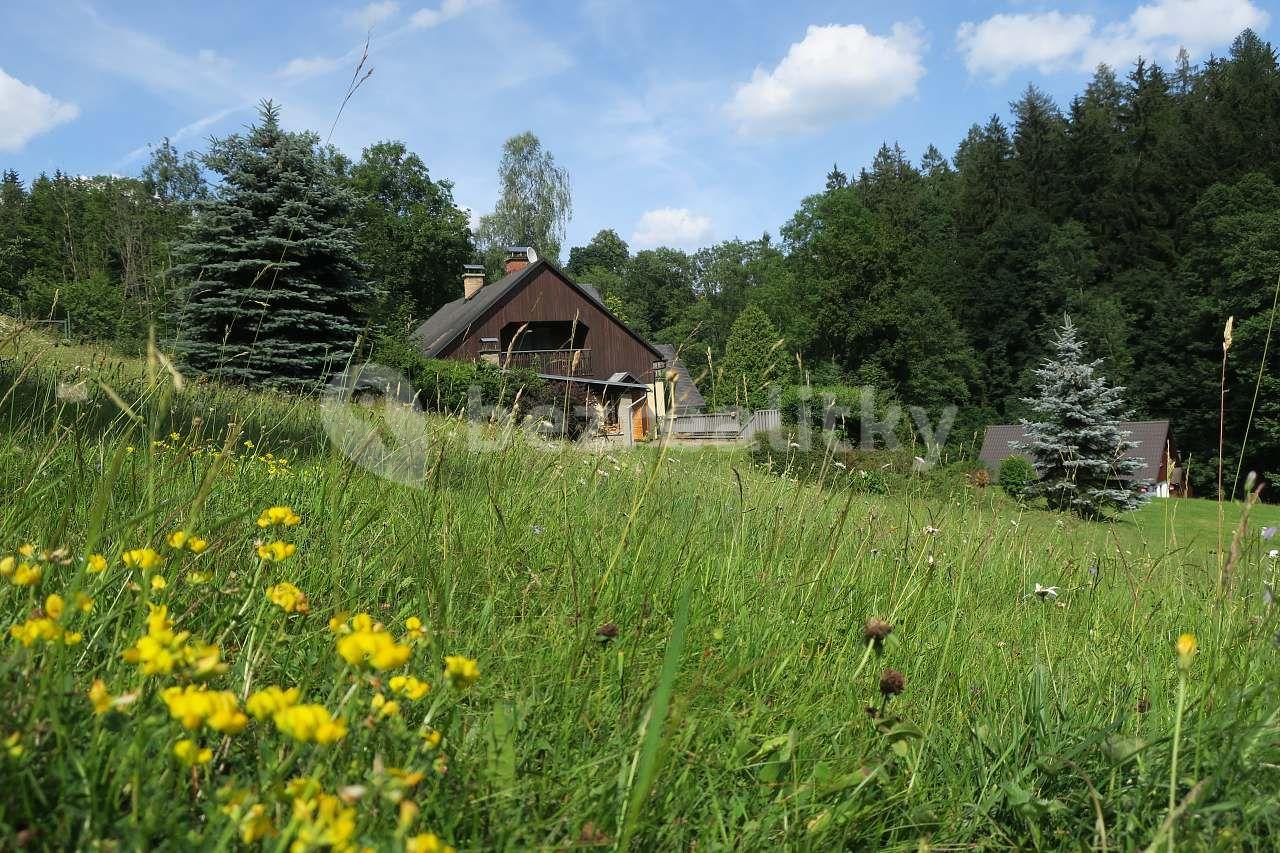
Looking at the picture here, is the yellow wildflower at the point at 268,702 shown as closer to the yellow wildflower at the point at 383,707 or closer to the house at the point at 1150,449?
the yellow wildflower at the point at 383,707

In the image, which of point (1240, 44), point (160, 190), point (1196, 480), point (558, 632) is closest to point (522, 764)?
point (558, 632)

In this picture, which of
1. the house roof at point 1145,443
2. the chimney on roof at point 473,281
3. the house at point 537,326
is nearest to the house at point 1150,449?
the house roof at point 1145,443

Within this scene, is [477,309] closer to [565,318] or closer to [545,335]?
[545,335]

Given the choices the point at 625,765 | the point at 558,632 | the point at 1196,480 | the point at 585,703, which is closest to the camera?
the point at 625,765

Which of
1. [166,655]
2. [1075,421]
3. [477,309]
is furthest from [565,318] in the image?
[166,655]

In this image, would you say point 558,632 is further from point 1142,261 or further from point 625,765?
point 1142,261

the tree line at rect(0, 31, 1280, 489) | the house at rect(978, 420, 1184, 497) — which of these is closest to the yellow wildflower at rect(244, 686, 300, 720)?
the tree line at rect(0, 31, 1280, 489)

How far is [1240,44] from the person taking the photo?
46406mm

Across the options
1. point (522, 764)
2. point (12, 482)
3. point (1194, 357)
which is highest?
point (1194, 357)

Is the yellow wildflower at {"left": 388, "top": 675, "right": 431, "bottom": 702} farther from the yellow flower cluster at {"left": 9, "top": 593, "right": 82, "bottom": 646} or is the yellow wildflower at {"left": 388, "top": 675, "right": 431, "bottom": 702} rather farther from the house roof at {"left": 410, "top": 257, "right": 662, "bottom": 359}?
the house roof at {"left": 410, "top": 257, "right": 662, "bottom": 359}

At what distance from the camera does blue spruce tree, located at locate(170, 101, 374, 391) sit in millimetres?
12969

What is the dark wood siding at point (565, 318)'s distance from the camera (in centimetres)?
3180

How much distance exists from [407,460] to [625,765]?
2077 mm

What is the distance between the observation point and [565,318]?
33875 mm
